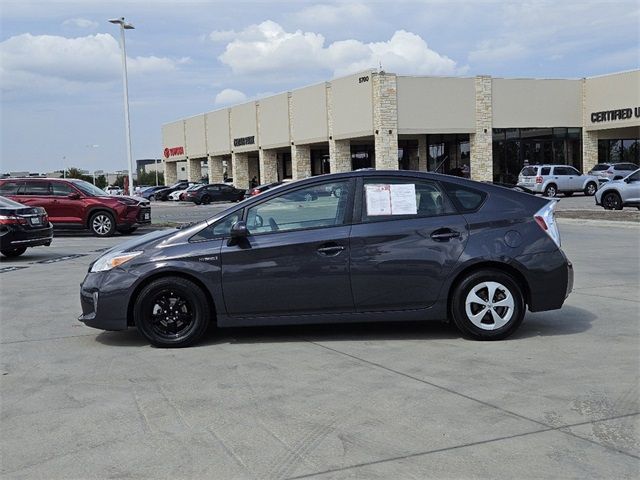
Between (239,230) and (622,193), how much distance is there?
2049cm

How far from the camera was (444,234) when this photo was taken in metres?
6.54

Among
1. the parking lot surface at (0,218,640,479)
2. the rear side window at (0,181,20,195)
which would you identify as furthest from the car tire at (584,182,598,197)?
the parking lot surface at (0,218,640,479)

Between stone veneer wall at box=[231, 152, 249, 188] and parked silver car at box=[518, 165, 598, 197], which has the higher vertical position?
stone veneer wall at box=[231, 152, 249, 188]

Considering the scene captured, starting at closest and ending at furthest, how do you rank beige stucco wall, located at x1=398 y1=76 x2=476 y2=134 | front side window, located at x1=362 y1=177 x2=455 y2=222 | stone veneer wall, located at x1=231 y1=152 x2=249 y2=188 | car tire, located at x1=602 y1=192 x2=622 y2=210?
front side window, located at x1=362 y1=177 x2=455 y2=222
car tire, located at x1=602 y1=192 x2=622 y2=210
beige stucco wall, located at x1=398 y1=76 x2=476 y2=134
stone veneer wall, located at x1=231 y1=152 x2=249 y2=188

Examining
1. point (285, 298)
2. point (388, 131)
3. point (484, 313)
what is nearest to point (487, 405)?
point (484, 313)

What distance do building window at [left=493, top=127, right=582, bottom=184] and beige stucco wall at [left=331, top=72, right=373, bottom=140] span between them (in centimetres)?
889

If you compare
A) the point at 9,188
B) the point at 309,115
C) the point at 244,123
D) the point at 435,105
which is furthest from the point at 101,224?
the point at 244,123

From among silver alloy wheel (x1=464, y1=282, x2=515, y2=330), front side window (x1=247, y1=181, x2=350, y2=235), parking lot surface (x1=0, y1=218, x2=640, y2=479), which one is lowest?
parking lot surface (x1=0, y1=218, x2=640, y2=479)

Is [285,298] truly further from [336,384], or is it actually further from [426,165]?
[426,165]

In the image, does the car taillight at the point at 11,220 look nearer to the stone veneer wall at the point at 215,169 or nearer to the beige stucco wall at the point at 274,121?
the beige stucco wall at the point at 274,121

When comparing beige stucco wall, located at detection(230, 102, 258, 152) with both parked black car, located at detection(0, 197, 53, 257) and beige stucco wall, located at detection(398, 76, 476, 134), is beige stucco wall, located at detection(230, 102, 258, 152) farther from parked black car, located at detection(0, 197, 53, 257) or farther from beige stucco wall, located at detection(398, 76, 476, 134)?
parked black car, located at detection(0, 197, 53, 257)

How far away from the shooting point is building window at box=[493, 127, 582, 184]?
4560 cm

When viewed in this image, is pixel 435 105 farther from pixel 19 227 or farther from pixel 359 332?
pixel 359 332

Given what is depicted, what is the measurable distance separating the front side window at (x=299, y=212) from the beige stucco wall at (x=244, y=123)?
171 ft
